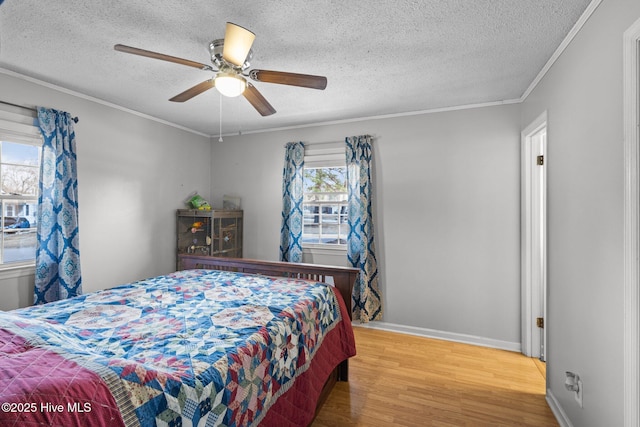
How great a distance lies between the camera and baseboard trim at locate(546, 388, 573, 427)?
74.0 inches

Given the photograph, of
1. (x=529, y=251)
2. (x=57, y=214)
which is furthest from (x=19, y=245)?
(x=529, y=251)

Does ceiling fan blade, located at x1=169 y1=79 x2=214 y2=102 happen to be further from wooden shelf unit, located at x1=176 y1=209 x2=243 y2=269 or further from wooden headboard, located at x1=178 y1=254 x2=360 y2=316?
wooden shelf unit, located at x1=176 y1=209 x2=243 y2=269

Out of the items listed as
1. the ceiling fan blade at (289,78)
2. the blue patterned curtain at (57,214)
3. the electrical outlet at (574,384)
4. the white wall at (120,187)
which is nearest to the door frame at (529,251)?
the electrical outlet at (574,384)

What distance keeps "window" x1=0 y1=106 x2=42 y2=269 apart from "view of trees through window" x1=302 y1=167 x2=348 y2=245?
8.86 feet

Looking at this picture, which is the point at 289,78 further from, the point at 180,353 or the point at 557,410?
the point at 557,410

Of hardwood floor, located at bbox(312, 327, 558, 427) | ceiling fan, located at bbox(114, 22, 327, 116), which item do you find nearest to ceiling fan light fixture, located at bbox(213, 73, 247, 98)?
ceiling fan, located at bbox(114, 22, 327, 116)

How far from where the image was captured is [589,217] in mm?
1613

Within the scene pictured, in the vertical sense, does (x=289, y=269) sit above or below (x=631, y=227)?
below

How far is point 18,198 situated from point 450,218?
4095mm

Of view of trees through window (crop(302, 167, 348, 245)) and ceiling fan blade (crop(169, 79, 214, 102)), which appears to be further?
view of trees through window (crop(302, 167, 348, 245))

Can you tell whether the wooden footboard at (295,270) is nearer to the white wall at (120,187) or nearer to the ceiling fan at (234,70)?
the white wall at (120,187)

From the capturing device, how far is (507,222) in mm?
3025

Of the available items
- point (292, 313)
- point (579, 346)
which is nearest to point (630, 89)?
point (579, 346)

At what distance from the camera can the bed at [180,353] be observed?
2.85 ft
